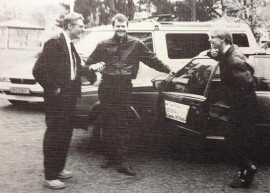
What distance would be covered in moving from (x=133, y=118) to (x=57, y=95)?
1141 millimetres

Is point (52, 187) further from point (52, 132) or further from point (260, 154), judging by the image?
point (260, 154)

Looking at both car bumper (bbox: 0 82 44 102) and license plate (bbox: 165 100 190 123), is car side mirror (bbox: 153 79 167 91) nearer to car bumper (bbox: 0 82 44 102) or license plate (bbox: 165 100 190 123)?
license plate (bbox: 165 100 190 123)

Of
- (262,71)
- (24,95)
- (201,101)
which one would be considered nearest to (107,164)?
(201,101)

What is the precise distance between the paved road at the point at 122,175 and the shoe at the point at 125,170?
6 cm

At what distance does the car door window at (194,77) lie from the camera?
4.80m

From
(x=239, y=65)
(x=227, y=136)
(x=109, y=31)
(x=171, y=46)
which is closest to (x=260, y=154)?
(x=227, y=136)

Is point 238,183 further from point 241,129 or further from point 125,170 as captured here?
point 125,170

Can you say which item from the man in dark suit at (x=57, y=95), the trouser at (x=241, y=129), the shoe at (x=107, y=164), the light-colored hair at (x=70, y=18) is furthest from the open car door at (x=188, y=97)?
the light-colored hair at (x=70, y=18)

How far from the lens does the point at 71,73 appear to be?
13.7 feet

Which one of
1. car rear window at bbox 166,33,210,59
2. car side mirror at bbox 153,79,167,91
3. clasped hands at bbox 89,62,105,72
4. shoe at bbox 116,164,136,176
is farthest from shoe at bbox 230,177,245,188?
car rear window at bbox 166,33,210,59

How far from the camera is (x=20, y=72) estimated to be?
8305mm

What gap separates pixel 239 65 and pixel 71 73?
152 cm

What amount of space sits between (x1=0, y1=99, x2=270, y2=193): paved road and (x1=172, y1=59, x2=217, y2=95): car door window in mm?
817

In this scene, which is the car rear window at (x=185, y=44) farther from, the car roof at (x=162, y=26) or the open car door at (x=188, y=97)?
the open car door at (x=188, y=97)
